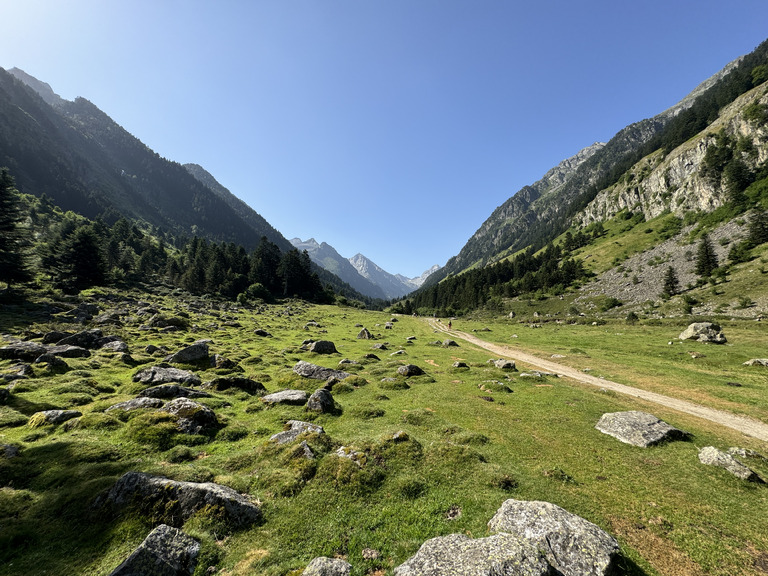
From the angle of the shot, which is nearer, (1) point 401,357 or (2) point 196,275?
(1) point 401,357

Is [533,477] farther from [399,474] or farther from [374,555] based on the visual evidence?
[374,555]

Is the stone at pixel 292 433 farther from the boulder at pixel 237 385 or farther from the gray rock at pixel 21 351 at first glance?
the gray rock at pixel 21 351

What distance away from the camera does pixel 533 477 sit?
44.4ft

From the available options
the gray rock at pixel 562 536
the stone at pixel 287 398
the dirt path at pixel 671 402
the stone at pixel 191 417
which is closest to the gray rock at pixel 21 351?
the stone at pixel 191 417

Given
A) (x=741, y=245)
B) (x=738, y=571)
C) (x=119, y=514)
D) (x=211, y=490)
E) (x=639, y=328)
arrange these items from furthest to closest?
(x=741, y=245) → (x=639, y=328) → (x=211, y=490) → (x=119, y=514) → (x=738, y=571)

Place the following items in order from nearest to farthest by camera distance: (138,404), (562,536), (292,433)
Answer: (562,536), (292,433), (138,404)

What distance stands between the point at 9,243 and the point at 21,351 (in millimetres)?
46622

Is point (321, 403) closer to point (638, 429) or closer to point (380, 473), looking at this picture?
point (380, 473)

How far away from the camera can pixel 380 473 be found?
43.5ft

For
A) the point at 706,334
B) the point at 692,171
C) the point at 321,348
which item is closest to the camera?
the point at 706,334

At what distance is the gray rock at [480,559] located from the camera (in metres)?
7.20

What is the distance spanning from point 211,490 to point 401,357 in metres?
32.8

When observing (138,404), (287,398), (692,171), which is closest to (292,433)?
(287,398)

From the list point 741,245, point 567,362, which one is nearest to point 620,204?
point 741,245
